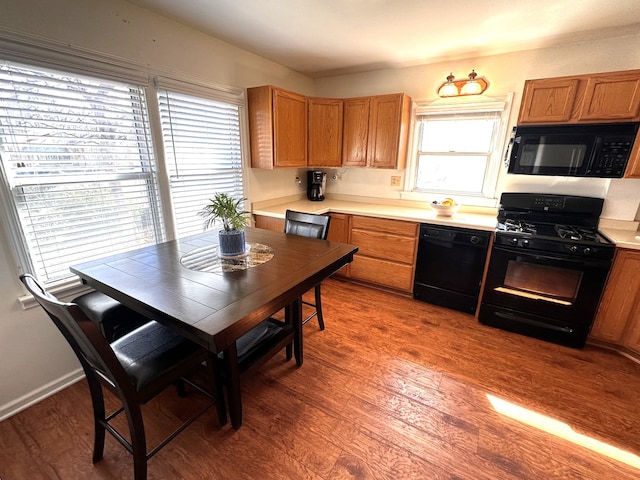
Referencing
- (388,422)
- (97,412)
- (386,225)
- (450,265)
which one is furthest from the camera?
(386,225)

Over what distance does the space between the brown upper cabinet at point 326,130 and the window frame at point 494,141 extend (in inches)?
4.4

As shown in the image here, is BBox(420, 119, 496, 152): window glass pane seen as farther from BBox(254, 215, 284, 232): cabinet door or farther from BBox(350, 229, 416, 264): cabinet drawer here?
BBox(254, 215, 284, 232): cabinet door

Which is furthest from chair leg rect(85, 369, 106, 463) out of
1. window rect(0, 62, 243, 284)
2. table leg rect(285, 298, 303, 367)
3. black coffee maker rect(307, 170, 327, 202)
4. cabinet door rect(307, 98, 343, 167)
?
black coffee maker rect(307, 170, 327, 202)

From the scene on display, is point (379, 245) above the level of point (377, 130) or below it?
below

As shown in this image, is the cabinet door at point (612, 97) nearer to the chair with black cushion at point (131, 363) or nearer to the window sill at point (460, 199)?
the window sill at point (460, 199)

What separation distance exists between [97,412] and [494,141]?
11.9 feet

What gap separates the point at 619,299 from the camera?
2.06 m

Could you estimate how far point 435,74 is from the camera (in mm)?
2906

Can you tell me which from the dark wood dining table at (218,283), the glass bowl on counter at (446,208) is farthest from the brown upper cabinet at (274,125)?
the glass bowl on counter at (446,208)

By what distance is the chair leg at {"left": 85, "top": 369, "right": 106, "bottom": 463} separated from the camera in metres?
1.30

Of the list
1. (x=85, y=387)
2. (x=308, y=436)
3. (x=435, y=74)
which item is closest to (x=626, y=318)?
(x=308, y=436)

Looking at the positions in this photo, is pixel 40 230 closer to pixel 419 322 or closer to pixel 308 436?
pixel 308 436

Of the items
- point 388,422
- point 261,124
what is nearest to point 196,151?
point 261,124

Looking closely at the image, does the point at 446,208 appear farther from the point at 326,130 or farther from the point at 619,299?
the point at 326,130
